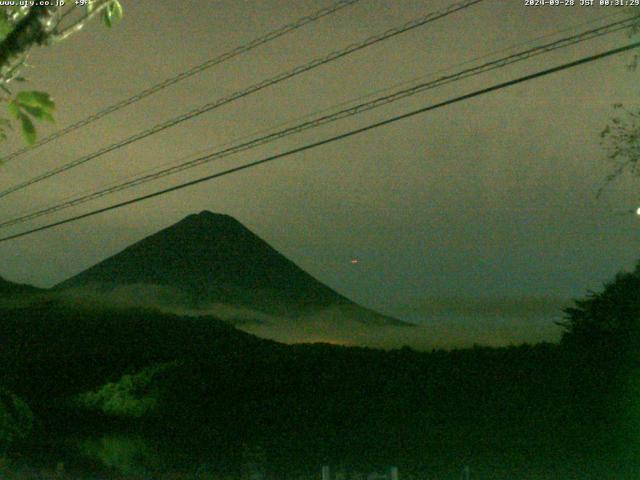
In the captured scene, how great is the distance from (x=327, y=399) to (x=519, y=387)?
7273 millimetres

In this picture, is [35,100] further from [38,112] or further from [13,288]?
[13,288]

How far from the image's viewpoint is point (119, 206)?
52.8ft

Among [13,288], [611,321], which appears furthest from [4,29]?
[13,288]

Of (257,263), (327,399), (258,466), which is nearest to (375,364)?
(327,399)

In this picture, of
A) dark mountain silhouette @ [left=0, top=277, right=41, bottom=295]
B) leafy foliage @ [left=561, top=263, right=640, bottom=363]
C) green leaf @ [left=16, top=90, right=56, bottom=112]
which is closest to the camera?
green leaf @ [left=16, top=90, right=56, bottom=112]

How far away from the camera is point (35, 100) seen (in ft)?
13.1

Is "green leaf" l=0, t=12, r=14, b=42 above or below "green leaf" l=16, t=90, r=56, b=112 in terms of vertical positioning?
above

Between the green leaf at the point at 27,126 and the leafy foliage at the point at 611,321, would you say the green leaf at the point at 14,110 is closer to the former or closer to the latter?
the green leaf at the point at 27,126

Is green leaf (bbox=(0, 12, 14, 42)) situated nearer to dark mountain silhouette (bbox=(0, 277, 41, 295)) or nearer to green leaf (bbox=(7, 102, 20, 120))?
green leaf (bbox=(7, 102, 20, 120))

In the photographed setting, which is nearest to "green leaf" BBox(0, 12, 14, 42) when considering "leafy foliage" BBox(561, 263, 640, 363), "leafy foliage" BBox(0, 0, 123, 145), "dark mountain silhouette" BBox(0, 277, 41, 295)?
"leafy foliage" BBox(0, 0, 123, 145)

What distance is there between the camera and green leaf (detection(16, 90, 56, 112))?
3973mm

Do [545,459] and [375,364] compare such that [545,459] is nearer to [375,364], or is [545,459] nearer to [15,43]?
[375,364]

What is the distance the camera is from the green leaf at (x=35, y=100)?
397cm

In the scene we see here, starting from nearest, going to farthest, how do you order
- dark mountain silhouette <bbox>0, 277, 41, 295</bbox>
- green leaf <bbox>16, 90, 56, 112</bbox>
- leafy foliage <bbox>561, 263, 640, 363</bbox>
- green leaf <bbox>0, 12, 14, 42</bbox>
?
green leaf <bbox>16, 90, 56, 112</bbox> → green leaf <bbox>0, 12, 14, 42</bbox> → leafy foliage <bbox>561, 263, 640, 363</bbox> → dark mountain silhouette <bbox>0, 277, 41, 295</bbox>
